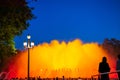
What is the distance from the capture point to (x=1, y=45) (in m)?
26.5

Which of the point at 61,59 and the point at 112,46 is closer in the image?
the point at 61,59

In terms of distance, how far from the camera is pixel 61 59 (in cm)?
8781

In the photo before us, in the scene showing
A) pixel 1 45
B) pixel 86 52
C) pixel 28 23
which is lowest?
pixel 1 45

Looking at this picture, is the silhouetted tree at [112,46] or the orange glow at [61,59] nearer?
the orange glow at [61,59]

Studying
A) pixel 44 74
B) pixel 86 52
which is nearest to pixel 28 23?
pixel 44 74

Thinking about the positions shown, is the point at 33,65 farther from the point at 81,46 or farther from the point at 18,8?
the point at 18,8

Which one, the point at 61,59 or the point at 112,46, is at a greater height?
the point at 112,46

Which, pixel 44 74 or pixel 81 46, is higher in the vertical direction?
pixel 81 46

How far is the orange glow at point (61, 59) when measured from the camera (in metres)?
81.6

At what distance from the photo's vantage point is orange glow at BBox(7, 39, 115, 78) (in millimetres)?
81606

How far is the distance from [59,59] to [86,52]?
6963 millimetres

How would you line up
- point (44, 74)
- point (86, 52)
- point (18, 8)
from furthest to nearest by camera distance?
point (86, 52)
point (44, 74)
point (18, 8)

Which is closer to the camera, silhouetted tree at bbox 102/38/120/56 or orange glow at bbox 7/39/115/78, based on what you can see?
orange glow at bbox 7/39/115/78

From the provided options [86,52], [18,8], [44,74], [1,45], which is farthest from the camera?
[86,52]
